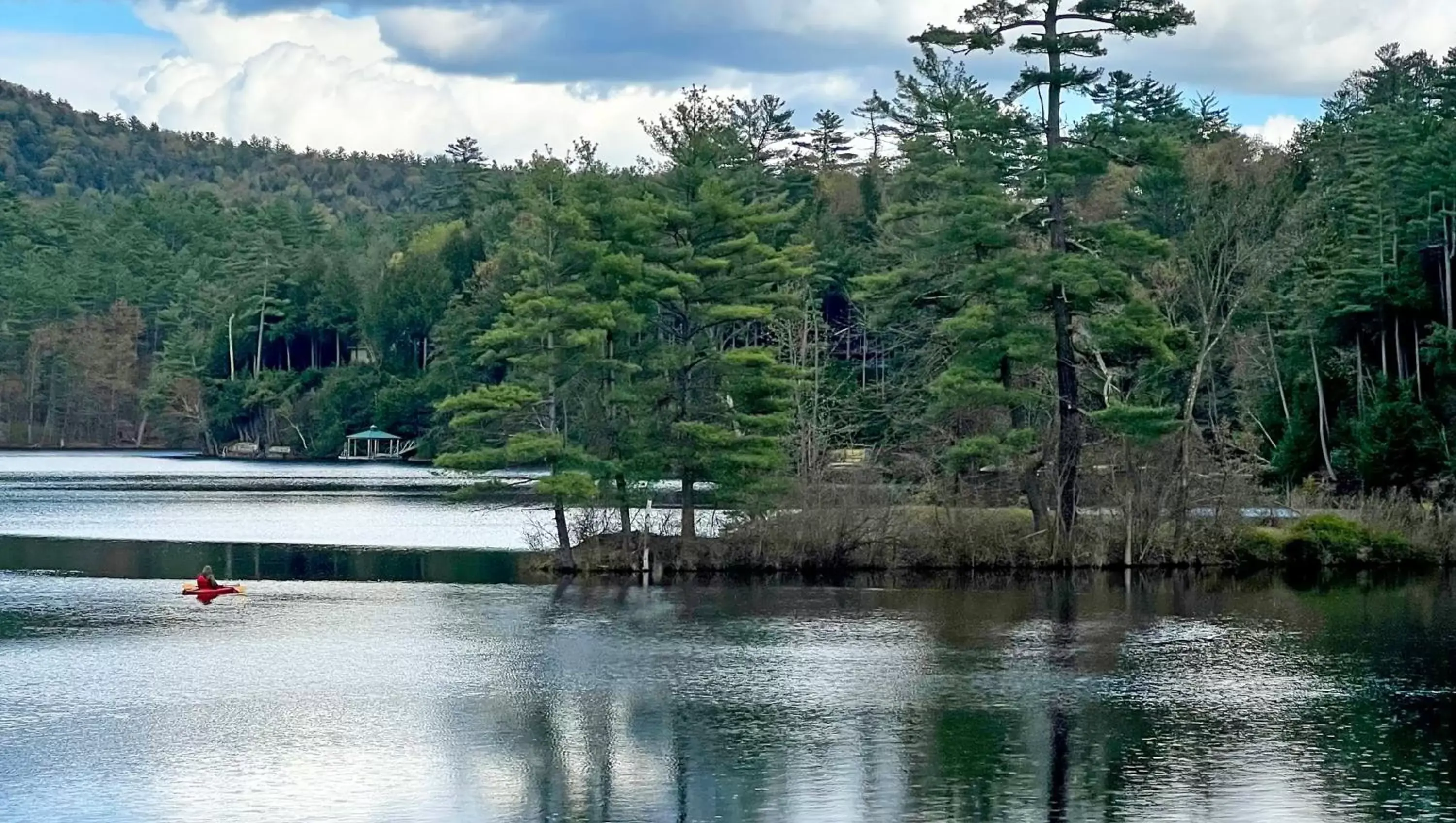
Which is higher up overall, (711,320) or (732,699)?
(711,320)

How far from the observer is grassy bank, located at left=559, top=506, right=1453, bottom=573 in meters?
44.7

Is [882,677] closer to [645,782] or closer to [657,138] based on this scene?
[645,782]

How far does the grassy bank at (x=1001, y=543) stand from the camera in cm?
4469

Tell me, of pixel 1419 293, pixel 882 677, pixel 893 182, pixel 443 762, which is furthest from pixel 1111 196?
pixel 443 762

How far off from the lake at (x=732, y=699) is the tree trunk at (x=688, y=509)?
2138 mm

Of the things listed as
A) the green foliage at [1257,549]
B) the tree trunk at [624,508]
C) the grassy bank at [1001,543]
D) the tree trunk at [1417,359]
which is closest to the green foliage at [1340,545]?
the grassy bank at [1001,543]

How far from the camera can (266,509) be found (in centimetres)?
6812

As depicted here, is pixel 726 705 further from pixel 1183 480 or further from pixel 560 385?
pixel 1183 480

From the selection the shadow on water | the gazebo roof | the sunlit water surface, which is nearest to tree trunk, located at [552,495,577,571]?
A: the shadow on water

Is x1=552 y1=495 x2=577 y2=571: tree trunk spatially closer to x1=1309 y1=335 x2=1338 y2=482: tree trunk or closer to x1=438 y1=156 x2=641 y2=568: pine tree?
x1=438 y1=156 x2=641 y2=568: pine tree

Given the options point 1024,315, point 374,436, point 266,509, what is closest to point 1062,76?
point 1024,315

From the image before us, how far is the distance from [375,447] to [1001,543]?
78.7 metres

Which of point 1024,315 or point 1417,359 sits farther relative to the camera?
point 1417,359

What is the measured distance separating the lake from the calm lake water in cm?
1062
